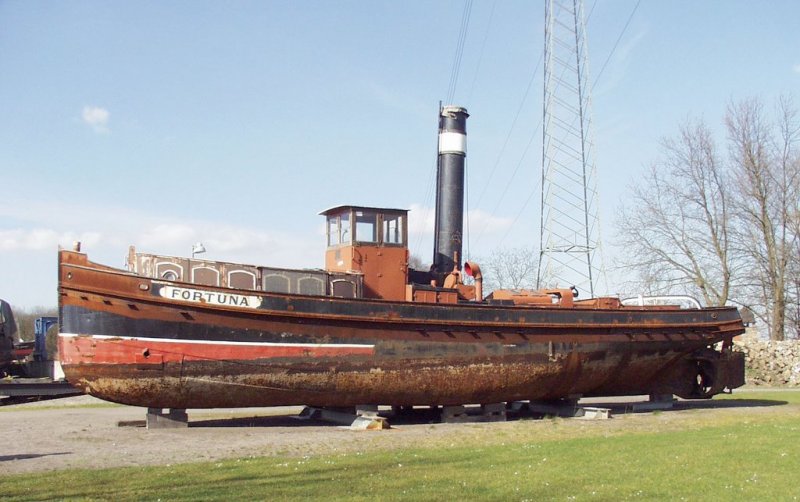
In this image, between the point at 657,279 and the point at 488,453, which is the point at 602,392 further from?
the point at 657,279

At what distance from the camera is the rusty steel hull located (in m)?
12.5

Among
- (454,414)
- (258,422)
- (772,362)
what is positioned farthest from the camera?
(772,362)

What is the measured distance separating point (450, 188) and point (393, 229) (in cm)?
269

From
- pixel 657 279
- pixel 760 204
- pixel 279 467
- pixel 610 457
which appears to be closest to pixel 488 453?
pixel 610 457

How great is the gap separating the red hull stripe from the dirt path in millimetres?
1167

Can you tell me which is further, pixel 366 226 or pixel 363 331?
pixel 366 226

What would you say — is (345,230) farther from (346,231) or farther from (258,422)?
(258,422)

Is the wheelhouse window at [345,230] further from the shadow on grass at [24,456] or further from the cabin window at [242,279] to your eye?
the shadow on grass at [24,456]

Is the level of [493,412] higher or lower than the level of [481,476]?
lower

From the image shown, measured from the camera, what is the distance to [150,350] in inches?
492

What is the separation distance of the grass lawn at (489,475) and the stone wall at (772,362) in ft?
65.7

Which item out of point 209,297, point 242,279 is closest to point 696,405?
point 242,279

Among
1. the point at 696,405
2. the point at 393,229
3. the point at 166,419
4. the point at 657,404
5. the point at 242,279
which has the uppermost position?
the point at 393,229

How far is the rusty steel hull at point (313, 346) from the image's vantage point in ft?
41.0
